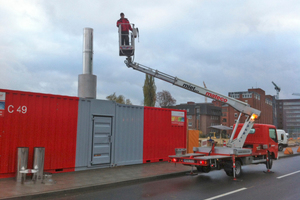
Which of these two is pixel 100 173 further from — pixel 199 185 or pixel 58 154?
pixel 199 185

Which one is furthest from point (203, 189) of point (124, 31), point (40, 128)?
point (124, 31)

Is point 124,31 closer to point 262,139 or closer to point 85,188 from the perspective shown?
point 85,188

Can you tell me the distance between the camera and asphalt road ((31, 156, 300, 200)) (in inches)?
290

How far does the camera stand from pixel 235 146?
453 inches

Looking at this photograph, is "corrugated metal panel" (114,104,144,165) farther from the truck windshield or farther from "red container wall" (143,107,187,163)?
the truck windshield

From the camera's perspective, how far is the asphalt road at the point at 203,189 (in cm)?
736

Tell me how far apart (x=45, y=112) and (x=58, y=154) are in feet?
5.80

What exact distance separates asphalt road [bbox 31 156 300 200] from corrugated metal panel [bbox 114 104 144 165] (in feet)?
9.71

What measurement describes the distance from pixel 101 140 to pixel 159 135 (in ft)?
12.2

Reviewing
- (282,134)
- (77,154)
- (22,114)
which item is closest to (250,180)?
(77,154)

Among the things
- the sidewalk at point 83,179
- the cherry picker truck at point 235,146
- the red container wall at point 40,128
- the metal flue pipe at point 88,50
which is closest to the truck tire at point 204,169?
the cherry picker truck at point 235,146

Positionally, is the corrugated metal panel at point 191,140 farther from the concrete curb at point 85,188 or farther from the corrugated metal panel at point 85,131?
the corrugated metal panel at point 85,131

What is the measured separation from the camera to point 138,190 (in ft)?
26.9

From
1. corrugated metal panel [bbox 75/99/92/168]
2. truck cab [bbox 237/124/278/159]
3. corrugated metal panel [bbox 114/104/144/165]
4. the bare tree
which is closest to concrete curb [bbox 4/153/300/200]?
corrugated metal panel [bbox 114/104/144/165]
